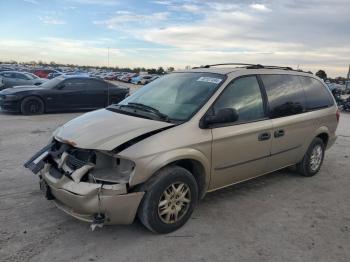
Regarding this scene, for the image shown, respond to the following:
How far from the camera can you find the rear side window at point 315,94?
243 inches

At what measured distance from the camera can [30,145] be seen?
7.98 m

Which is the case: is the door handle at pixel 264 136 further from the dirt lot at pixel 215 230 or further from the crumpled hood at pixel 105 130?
the crumpled hood at pixel 105 130

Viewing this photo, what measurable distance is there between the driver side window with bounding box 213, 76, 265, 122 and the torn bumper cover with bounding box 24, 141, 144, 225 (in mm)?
1538

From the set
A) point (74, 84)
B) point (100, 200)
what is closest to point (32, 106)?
point (74, 84)

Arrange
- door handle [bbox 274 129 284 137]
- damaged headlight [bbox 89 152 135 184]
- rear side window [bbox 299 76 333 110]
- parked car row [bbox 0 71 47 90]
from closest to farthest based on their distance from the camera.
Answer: damaged headlight [bbox 89 152 135 184] → door handle [bbox 274 129 284 137] → rear side window [bbox 299 76 333 110] → parked car row [bbox 0 71 47 90]

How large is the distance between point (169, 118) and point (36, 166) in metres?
1.59

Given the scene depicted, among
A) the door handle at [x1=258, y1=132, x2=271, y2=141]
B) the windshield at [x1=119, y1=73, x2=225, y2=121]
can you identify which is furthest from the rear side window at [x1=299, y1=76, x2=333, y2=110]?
the windshield at [x1=119, y1=73, x2=225, y2=121]

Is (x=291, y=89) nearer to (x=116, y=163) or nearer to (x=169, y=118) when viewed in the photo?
(x=169, y=118)

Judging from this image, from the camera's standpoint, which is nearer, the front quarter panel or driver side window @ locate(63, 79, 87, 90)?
the front quarter panel

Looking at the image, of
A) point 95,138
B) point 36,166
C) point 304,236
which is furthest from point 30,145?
point 304,236

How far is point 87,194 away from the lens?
363cm

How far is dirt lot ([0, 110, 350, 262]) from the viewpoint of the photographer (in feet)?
12.1

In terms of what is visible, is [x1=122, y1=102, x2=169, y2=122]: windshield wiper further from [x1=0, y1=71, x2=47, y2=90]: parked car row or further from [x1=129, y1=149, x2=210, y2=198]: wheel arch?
[x1=0, y1=71, x2=47, y2=90]: parked car row

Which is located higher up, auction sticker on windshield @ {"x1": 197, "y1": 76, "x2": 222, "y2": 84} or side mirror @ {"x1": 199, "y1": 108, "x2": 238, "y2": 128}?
auction sticker on windshield @ {"x1": 197, "y1": 76, "x2": 222, "y2": 84}
